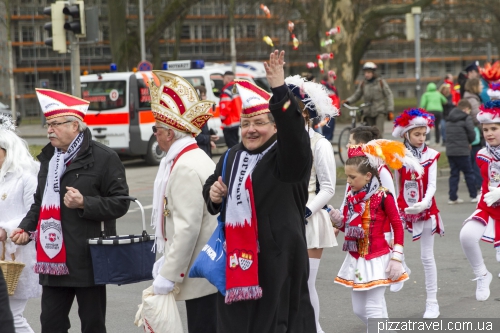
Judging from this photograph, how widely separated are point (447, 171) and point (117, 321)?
10.4m

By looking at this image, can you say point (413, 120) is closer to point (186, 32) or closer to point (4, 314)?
point (4, 314)

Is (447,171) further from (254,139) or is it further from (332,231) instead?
(254,139)

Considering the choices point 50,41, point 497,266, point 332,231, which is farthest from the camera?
point 50,41

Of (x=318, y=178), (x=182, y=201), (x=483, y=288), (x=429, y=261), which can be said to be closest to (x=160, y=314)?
(x=182, y=201)

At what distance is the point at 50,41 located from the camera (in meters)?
14.9

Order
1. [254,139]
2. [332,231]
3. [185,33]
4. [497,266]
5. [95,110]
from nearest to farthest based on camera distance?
[254,139], [332,231], [497,266], [95,110], [185,33]

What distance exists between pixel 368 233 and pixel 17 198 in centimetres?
237

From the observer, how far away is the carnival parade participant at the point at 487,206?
6758 millimetres

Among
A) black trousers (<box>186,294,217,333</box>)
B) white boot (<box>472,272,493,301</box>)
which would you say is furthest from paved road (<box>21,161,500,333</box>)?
black trousers (<box>186,294,217,333</box>)

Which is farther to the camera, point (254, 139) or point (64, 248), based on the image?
point (64, 248)

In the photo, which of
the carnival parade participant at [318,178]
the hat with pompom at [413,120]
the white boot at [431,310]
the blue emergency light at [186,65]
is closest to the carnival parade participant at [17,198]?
the carnival parade participant at [318,178]

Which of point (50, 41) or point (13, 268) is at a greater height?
point (50, 41)

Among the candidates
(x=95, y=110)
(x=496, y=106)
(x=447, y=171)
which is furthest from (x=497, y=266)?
(x=95, y=110)

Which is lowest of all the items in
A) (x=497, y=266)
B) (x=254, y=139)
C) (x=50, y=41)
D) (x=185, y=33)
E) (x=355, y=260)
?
(x=497, y=266)
